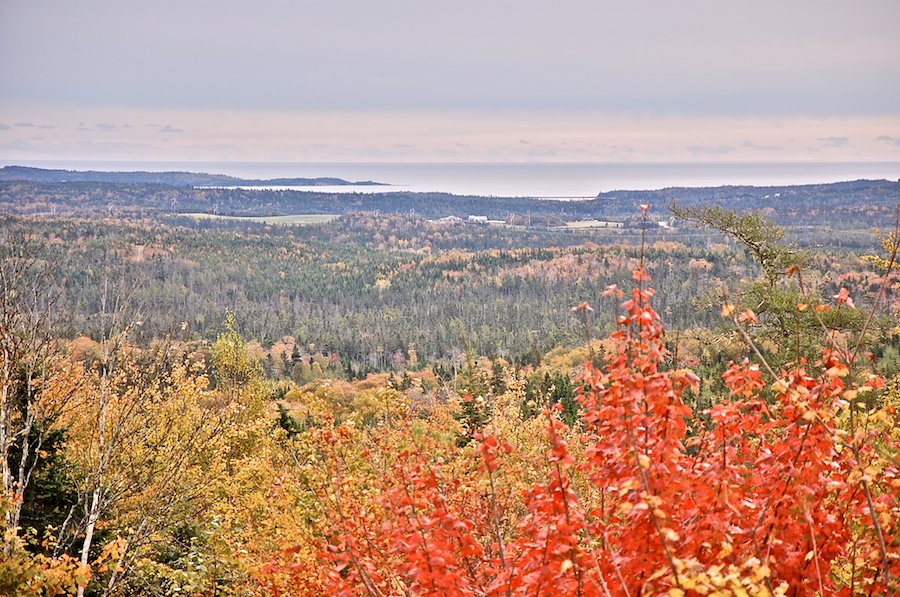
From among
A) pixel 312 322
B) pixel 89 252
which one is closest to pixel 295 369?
pixel 312 322

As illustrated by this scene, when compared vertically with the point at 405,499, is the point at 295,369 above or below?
below

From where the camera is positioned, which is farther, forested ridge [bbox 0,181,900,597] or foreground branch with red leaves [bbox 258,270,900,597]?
forested ridge [bbox 0,181,900,597]

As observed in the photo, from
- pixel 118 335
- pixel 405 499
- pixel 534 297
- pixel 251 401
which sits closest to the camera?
pixel 405 499

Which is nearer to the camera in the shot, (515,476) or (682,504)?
(682,504)

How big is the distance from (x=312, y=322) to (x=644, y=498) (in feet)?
512

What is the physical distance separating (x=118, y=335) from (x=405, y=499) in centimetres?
575

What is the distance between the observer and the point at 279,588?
9.16 m

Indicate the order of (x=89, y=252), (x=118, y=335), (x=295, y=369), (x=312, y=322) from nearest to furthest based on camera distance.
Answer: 1. (x=118, y=335)
2. (x=295, y=369)
3. (x=312, y=322)
4. (x=89, y=252)

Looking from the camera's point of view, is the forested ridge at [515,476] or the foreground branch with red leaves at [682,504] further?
the forested ridge at [515,476]

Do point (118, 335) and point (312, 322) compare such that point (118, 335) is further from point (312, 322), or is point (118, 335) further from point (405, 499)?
point (312, 322)

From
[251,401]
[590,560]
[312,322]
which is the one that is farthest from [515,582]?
[312,322]

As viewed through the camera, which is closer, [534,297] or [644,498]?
[644,498]

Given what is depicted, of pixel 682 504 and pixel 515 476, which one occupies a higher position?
pixel 682 504

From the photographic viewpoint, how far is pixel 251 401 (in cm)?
3012
